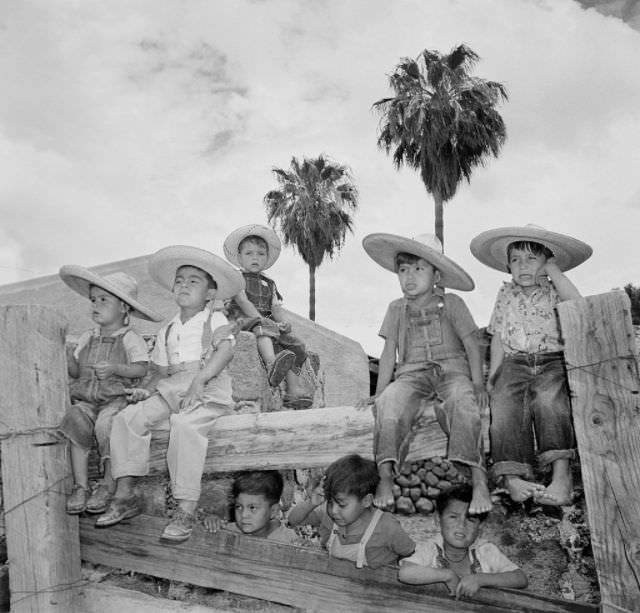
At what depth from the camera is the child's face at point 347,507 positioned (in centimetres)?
336

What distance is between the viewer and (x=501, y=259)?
152 inches

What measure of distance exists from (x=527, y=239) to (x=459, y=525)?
4.86ft

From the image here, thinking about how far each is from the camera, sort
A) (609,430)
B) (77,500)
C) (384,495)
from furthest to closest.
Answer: (77,500), (384,495), (609,430)

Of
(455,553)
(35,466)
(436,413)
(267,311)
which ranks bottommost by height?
(455,553)

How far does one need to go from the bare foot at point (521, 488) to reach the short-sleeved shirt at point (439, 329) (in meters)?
0.72

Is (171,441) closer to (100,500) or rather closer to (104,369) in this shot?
(100,500)

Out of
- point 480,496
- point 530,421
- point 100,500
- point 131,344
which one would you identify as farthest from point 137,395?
point 530,421

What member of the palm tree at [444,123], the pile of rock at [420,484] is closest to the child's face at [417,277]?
the pile of rock at [420,484]

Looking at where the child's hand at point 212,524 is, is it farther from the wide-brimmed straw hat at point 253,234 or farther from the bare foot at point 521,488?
the wide-brimmed straw hat at point 253,234

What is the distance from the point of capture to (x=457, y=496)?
326cm

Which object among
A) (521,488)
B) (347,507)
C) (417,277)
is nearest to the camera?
(521,488)

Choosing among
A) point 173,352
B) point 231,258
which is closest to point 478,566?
point 173,352

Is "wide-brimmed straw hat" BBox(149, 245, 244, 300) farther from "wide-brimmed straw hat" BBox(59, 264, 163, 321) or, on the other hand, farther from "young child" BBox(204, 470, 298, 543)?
"young child" BBox(204, 470, 298, 543)

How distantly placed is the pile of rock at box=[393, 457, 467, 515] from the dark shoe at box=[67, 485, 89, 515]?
1.72 m
